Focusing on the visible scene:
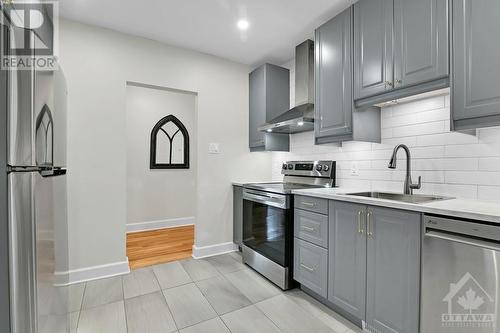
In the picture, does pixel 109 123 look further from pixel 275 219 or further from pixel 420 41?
pixel 420 41

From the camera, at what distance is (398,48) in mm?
1731

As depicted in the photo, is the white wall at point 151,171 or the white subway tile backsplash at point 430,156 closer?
the white subway tile backsplash at point 430,156

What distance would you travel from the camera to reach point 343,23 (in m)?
2.11

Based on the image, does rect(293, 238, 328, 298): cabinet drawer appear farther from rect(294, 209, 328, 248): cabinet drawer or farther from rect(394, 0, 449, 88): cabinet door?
rect(394, 0, 449, 88): cabinet door

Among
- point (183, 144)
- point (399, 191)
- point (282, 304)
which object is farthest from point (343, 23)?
point (183, 144)

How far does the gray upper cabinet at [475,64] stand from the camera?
130 cm

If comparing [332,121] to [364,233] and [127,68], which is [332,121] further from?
[127,68]

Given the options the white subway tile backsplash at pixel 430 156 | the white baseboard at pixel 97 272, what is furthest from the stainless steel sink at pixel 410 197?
the white baseboard at pixel 97 272

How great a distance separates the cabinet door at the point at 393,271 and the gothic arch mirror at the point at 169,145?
3.58 meters

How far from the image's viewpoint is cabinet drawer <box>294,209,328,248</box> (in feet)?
6.26

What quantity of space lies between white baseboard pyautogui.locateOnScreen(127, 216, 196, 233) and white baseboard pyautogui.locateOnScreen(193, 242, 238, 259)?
1.00 metres

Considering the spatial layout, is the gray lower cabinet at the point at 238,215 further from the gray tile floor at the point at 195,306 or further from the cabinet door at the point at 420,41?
the cabinet door at the point at 420,41

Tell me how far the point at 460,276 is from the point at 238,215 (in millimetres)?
2342

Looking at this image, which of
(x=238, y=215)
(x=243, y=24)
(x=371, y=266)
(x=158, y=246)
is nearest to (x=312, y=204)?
(x=371, y=266)
